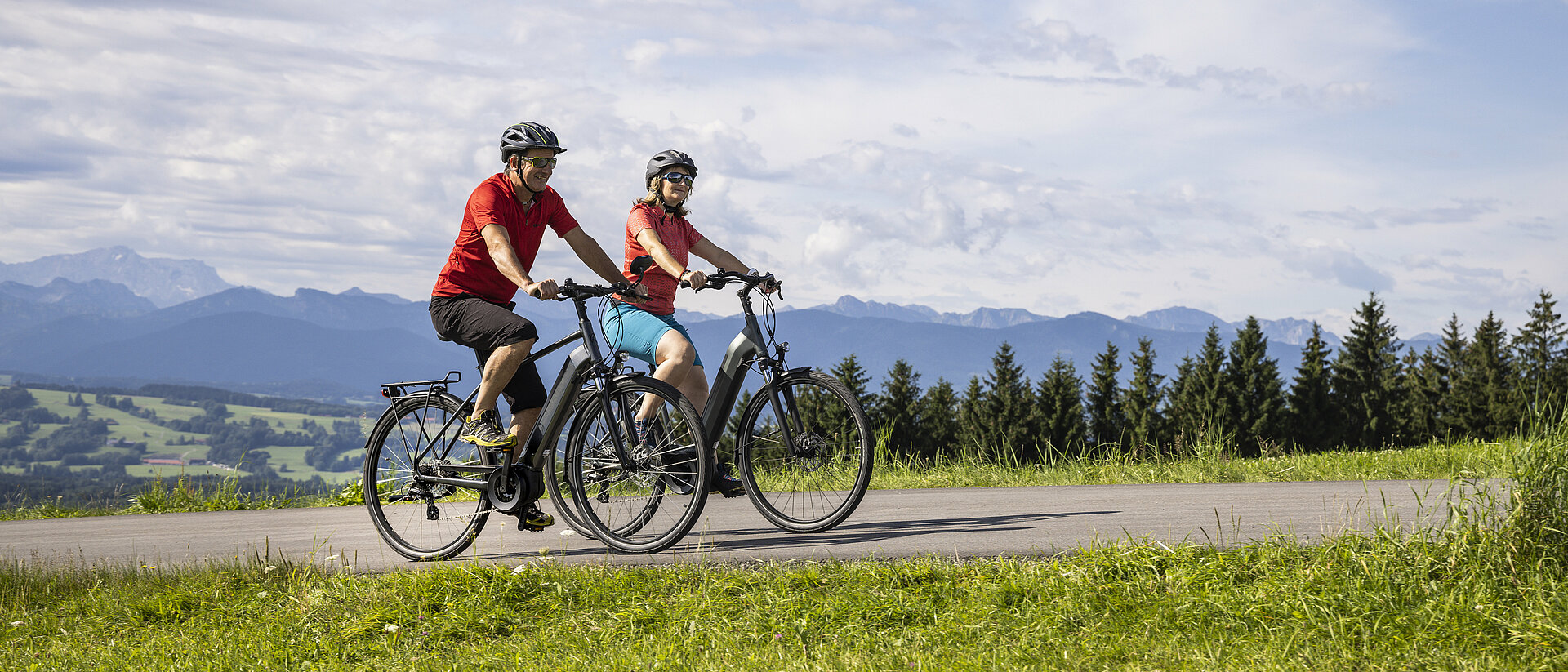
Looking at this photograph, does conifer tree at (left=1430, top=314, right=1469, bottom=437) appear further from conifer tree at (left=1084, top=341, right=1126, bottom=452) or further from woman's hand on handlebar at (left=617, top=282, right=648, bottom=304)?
woman's hand on handlebar at (left=617, top=282, right=648, bottom=304)

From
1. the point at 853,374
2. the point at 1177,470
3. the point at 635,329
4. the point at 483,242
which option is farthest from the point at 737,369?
the point at 853,374

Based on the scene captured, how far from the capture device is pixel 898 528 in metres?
5.84

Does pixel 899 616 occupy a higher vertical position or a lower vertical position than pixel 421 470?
lower

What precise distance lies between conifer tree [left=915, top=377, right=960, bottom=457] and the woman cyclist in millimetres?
66775

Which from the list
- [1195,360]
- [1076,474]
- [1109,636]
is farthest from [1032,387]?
[1109,636]

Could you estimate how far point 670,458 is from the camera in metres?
5.30

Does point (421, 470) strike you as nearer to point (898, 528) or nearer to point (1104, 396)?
point (898, 528)

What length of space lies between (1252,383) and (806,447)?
8393 centimetres

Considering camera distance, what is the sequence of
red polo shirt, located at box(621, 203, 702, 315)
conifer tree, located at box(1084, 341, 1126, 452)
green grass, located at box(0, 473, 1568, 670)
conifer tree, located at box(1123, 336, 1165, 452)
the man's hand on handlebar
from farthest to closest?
1. conifer tree, located at box(1084, 341, 1126, 452)
2. conifer tree, located at box(1123, 336, 1165, 452)
3. red polo shirt, located at box(621, 203, 702, 315)
4. the man's hand on handlebar
5. green grass, located at box(0, 473, 1568, 670)

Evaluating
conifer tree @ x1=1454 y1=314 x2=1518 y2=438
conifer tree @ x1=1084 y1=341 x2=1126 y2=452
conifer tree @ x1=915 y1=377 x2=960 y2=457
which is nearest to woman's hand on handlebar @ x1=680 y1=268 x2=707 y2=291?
conifer tree @ x1=915 y1=377 x2=960 y2=457

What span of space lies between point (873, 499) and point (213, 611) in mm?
4097

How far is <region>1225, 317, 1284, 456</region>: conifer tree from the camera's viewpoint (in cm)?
7812

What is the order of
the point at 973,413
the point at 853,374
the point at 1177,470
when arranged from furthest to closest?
the point at 973,413
the point at 853,374
the point at 1177,470

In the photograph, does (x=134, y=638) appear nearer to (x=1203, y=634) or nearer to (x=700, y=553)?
(x=700, y=553)
